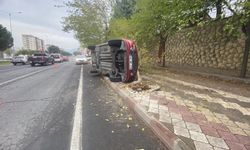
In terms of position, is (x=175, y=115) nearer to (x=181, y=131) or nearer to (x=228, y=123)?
(x=181, y=131)

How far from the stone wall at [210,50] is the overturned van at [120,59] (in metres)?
3.96

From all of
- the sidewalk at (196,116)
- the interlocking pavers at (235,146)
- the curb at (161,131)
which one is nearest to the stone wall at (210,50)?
the sidewalk at (196,116)

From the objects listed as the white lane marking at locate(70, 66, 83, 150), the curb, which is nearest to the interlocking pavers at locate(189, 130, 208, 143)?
the curb

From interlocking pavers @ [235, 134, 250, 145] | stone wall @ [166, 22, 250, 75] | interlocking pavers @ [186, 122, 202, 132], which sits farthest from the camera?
stone wall @ [166, 22, 250, 75]

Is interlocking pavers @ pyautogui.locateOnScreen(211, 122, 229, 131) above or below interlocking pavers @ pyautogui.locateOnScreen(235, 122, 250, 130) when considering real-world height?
above

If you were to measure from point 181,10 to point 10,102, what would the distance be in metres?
7.89

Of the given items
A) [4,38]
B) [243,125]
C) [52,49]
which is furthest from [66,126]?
[52,49]

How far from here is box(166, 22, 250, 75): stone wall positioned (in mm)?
12039

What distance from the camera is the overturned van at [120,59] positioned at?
8922 mm

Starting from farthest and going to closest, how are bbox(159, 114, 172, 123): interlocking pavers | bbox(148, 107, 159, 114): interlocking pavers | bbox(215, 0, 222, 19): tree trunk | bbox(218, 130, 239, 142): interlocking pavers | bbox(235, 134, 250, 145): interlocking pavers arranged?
bbox(215, 0, 222, 19): tree trunk
bbox(148, 107, 159, 114): interlocking pavers
bbox(159, 114, 172, 123): interlocking pavers
bbox(218, 130, 239, 142): interlocking pavers
bbox(235, 134, 250, 145): interlocking pavers

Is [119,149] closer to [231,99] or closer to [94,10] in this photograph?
[231,99]

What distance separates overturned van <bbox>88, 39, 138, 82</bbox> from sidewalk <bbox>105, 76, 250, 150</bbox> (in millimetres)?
1684

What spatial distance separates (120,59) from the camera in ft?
33.1

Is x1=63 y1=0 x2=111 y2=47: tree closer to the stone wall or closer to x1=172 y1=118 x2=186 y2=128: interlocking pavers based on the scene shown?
the stone wall
